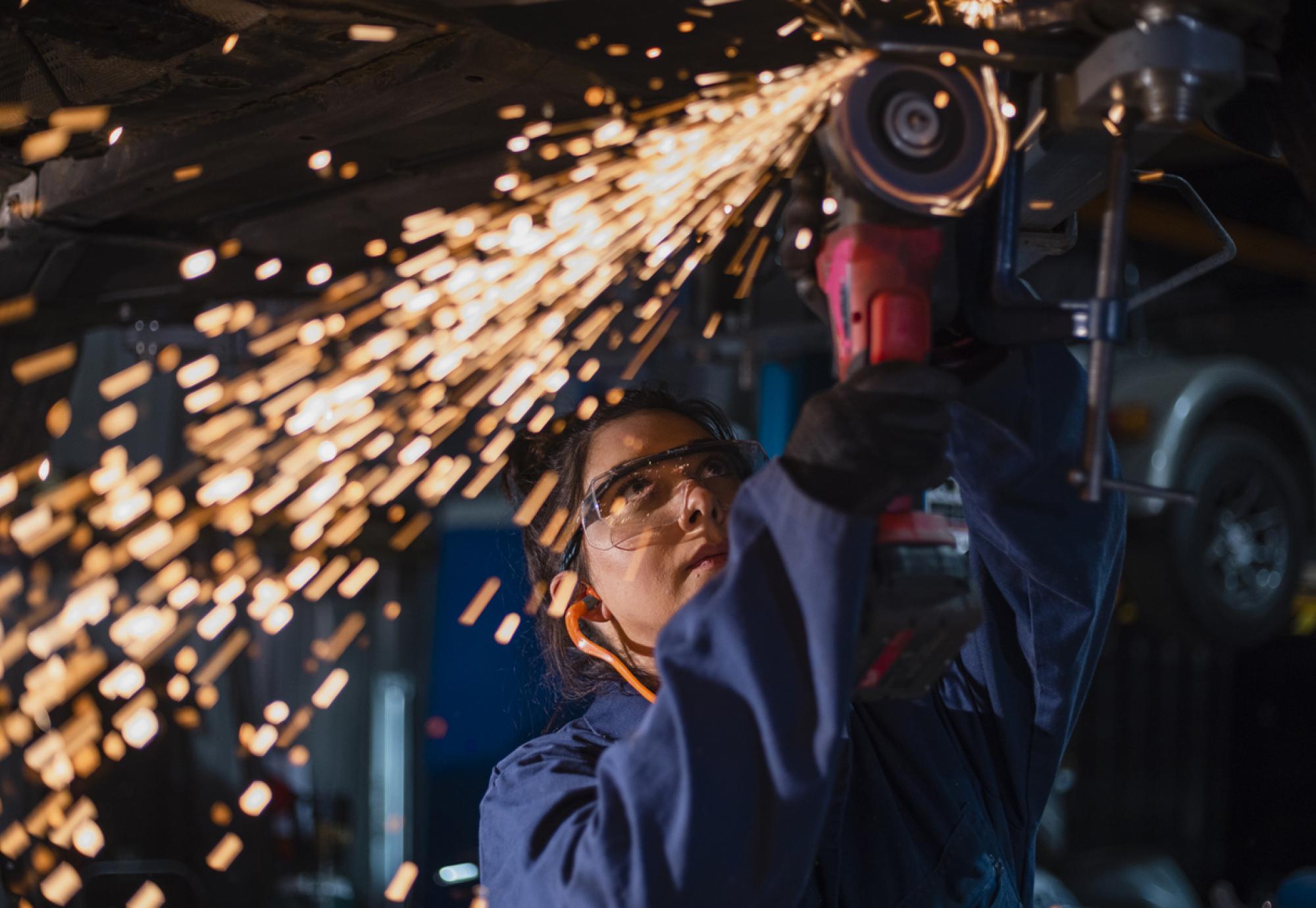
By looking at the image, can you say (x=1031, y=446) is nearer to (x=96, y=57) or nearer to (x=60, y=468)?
(x=96, y=57)

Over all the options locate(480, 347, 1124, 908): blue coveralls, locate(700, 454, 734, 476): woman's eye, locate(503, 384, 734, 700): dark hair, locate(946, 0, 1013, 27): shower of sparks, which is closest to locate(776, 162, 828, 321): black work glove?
locate(480, 347, 1124, 908): blue coveralls

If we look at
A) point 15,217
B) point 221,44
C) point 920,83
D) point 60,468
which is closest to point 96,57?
point 221,44

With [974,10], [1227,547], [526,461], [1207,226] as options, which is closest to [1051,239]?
[1207,226]

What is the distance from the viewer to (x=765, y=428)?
4.46 meters

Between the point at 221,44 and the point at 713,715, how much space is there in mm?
1340

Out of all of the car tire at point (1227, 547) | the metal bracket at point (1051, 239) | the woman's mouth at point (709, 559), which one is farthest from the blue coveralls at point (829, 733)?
the car tire at point (1227, 547)

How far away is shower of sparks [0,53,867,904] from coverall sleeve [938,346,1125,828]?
1.42 feet

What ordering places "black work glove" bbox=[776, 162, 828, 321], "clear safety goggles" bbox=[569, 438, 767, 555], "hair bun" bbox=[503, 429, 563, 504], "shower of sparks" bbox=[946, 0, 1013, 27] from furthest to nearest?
"hair bun" bbox=[503, 429, 563, 504]
"clear safety goggles" bbox=[569, 438, 767, 555]
"shower of sparks" bbox=[946, 0, 1013, 27]
"black work glove" bbox=[776, 162, 828, 321]

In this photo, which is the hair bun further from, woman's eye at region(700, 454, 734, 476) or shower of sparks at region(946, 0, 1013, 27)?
shower of sparks at region(946, 0, 1013, 27)

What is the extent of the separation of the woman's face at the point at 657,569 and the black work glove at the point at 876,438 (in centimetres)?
68

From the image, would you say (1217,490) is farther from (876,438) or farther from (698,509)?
(876,438)

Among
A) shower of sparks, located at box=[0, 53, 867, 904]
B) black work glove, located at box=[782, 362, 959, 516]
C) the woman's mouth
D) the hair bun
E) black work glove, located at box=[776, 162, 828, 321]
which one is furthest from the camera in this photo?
the hair bun

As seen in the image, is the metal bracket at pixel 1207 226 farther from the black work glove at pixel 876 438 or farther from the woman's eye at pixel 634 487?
the woman's eye at pixel 634 487

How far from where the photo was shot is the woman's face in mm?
1980
